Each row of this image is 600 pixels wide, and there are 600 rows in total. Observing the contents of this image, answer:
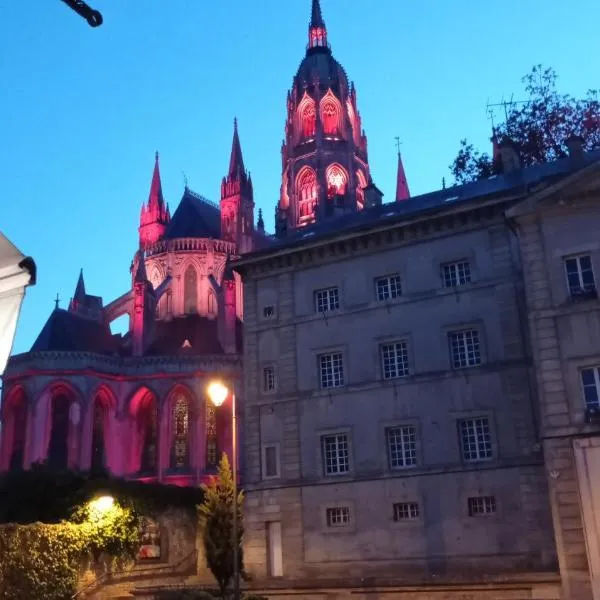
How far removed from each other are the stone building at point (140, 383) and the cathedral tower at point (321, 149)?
17.1m

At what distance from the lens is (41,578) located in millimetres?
24609

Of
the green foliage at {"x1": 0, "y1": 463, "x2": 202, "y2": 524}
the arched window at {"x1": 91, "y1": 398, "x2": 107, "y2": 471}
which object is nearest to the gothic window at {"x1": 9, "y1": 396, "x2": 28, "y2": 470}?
the arched window at {"x1": 91, "y1": 398, "x2": 107, "y2": 471}

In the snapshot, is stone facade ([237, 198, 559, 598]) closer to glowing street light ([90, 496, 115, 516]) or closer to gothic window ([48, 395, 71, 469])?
glowing street light ([90, 496, 115, 516])

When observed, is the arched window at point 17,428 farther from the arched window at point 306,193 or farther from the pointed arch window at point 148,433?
the arched window at point 306,193

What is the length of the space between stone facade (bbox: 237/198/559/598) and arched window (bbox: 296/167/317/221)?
44.8 meters

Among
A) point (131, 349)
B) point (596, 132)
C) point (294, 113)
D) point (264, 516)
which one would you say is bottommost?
point (264, 516)

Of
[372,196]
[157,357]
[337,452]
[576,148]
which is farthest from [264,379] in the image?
[157,357]

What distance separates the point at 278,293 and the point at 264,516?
896cm

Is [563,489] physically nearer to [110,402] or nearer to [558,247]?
[558,247]

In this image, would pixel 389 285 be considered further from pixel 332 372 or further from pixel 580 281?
pixel 580 281

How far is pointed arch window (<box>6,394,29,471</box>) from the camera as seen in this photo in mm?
49344

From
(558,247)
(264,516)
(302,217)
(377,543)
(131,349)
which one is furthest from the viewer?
(302,217)

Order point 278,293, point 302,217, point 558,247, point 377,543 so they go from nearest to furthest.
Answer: point 558,247, point 377,543, point 278,293, point 302,217

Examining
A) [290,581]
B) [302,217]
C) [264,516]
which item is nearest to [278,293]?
[264,516]
